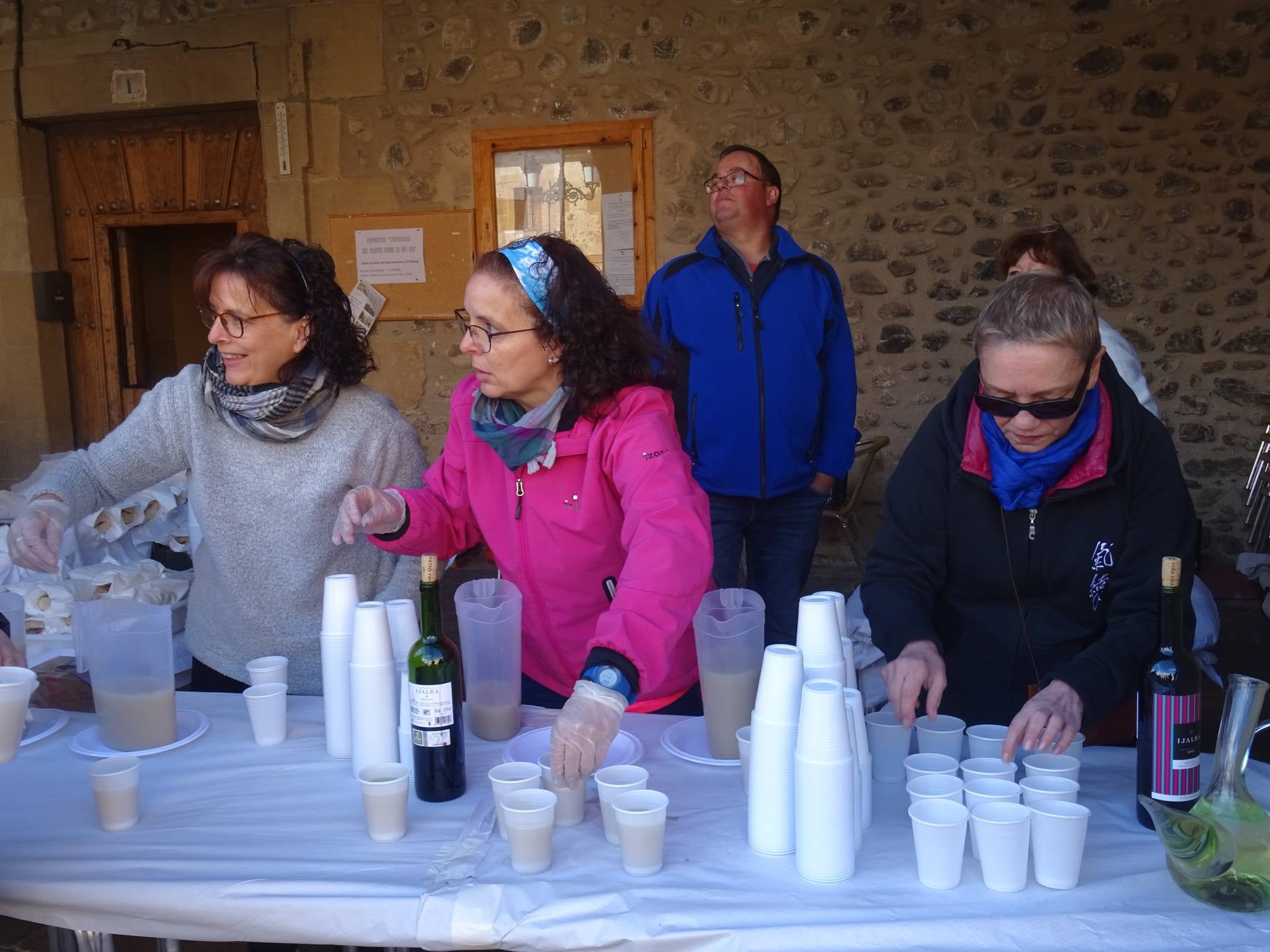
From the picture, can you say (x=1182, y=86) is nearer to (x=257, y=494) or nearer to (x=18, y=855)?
(x=257, y=494)

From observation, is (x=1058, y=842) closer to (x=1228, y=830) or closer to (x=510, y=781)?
(x=1228, y=830)

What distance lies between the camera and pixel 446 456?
2.30 meters

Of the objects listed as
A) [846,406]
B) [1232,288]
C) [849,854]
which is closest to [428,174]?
[846,406]

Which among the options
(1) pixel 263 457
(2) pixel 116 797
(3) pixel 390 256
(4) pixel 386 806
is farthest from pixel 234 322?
(3) pixel 390 256

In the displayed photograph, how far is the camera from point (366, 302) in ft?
19.7

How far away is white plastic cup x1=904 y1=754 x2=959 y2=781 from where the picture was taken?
5.05ft

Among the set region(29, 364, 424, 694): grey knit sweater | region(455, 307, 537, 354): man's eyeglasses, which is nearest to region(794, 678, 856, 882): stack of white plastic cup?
region(455, 307, 537, 354): man's eyeglasses

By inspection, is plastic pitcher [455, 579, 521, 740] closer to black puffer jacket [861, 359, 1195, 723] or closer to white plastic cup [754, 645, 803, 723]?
white plastic cup [754, 645, 803, 723]

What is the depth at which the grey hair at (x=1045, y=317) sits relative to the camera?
1857mm

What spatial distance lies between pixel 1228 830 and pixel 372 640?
3.99ft

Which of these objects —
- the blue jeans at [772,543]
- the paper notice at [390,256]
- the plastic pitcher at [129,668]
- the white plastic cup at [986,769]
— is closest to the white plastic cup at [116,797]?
the plastic pitcher at [129,668]

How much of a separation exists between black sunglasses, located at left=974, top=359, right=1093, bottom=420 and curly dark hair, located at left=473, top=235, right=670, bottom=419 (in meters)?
0.66

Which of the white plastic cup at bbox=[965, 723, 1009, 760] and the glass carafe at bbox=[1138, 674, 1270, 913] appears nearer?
the glass carafe at bbox=[1138, 674, 1270, 913]

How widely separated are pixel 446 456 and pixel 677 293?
1655 millimetres
